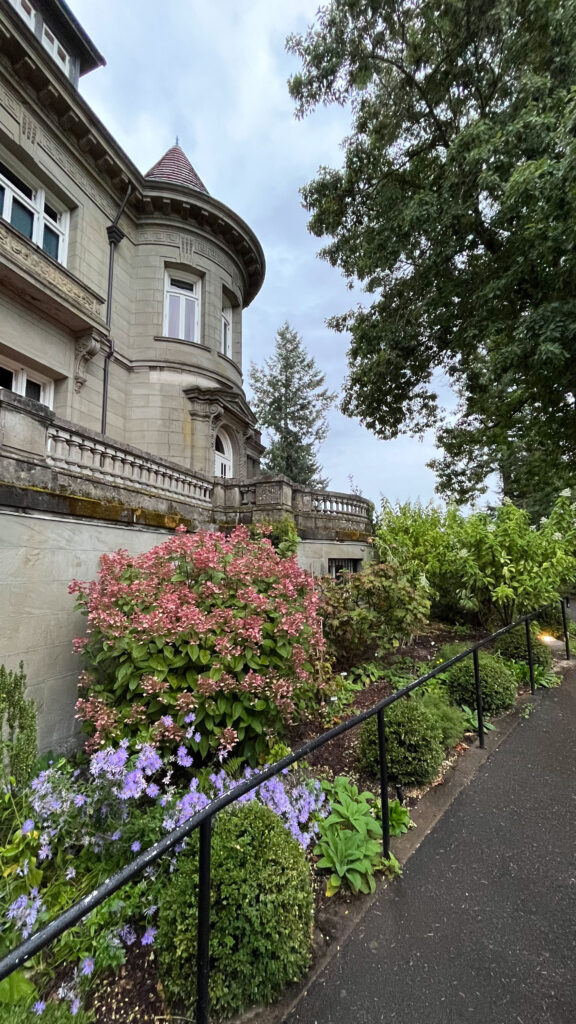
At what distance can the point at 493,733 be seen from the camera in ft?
12.7

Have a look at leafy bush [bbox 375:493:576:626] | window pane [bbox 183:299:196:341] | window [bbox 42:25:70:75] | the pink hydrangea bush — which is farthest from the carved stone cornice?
leafy bush [bbox 375:493:576:626]

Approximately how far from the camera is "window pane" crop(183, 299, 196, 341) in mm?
10602

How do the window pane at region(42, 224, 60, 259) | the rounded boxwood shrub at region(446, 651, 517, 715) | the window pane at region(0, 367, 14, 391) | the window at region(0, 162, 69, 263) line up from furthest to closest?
the window pane at region(42, 224, 60, 259), the window pane at region(0, 367, 14, 391), the window at region(0, 162, 69, 263), the rounded boxwood shrub at region(446, 651, 517, 715)

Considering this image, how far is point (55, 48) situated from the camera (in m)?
9.30

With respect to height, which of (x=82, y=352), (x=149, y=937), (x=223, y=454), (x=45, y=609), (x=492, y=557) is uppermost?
(x=82, y=352)

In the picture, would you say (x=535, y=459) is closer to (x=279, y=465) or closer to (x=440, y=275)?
(x=440, y=275)

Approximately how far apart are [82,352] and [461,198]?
7268 mm

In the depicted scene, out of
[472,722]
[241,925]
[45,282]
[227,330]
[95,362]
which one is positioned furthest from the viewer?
[227,330]

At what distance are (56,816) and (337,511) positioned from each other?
6.92 m

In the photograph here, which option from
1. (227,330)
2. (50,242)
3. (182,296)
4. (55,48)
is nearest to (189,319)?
(182,296)

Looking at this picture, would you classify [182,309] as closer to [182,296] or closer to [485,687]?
[182,296]

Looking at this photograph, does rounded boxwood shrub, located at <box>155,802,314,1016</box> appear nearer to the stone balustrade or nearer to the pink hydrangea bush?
the pink hydrangea bush

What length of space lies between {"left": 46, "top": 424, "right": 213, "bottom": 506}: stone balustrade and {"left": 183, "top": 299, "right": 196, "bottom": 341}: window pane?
5.56 metres

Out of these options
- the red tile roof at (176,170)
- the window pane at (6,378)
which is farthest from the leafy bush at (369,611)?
the red tile roof at (176,170)
